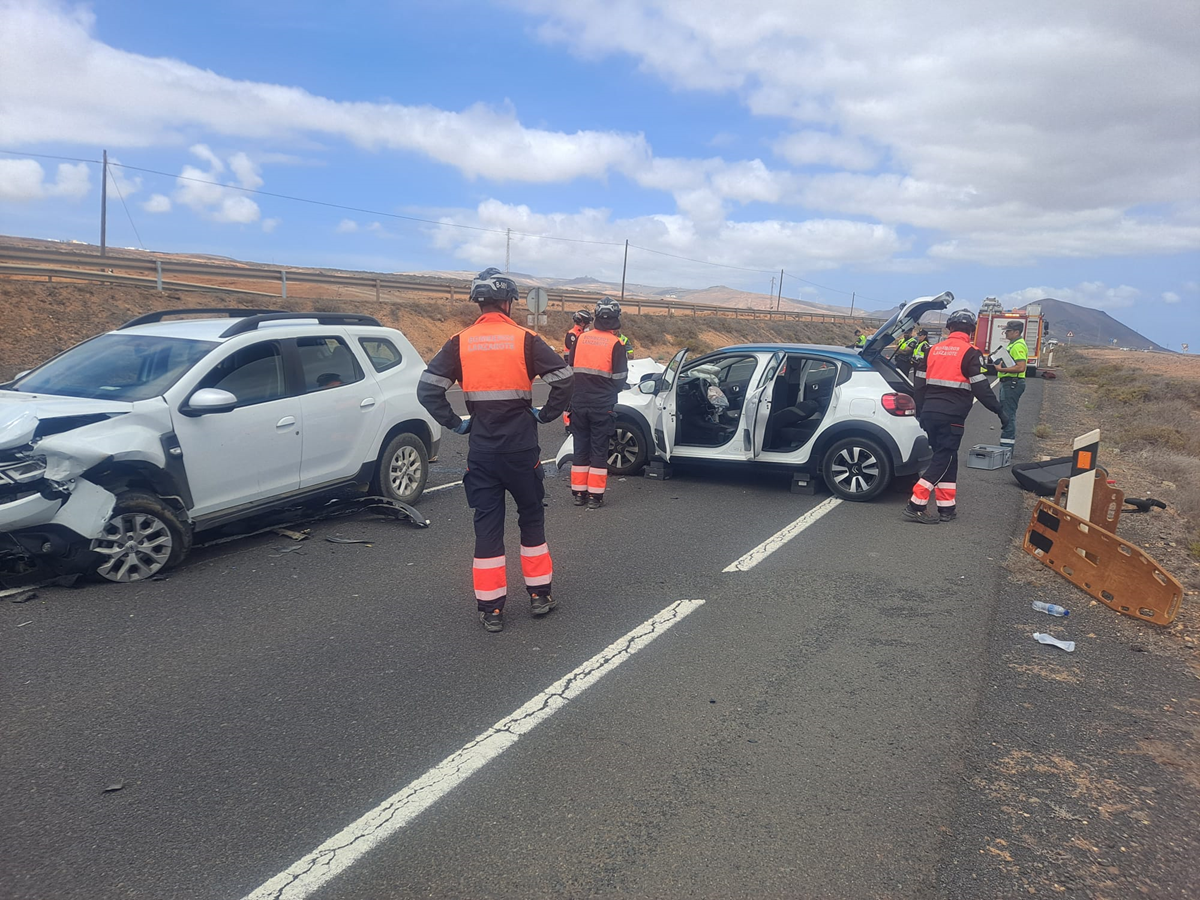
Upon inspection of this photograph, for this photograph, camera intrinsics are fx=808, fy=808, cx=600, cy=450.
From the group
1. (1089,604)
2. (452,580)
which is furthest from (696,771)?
(1089,604)

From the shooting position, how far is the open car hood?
7820 millimetres

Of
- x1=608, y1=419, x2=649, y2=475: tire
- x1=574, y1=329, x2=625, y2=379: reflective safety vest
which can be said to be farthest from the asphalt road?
x1=608, y1=419, x2=649, y2=475: tire

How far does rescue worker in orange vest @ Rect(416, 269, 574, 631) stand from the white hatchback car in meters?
3.63

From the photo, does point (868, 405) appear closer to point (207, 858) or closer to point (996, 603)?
point (996, 603)

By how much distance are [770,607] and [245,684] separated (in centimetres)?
310

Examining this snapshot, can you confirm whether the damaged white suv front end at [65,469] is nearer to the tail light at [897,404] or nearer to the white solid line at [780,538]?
the white solid line at [780,538]

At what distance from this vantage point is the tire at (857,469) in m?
8.03

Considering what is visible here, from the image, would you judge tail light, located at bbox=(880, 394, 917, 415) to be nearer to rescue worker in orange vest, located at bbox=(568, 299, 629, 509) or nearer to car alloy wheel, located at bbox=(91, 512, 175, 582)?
rescue worker in orange vest, located at bbox=(568, 299, 629, 509)

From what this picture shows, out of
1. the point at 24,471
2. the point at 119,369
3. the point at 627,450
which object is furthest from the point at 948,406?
the point at 24,471

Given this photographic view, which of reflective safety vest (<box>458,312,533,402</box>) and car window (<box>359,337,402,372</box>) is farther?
car window (<box>359,337,402,372</box>)

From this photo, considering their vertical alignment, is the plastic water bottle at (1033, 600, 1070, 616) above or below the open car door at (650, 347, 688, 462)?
below

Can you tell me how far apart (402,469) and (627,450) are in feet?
9.20

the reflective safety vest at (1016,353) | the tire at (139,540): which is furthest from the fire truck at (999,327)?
the tire at (139,540)

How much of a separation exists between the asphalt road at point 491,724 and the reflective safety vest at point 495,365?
1.40m
